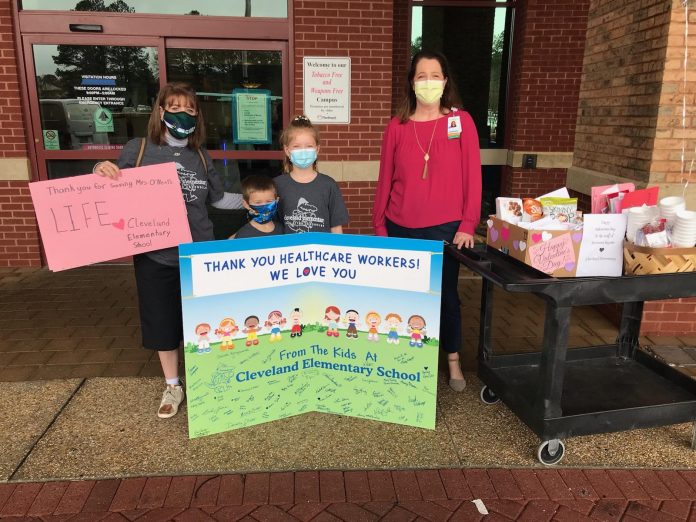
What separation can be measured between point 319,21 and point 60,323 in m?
4.07

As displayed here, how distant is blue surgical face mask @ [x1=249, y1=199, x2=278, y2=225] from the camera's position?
3162 mm

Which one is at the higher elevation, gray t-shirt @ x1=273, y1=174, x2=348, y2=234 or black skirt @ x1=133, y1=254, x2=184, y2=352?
gray t-shirt @ x1=273, y1=174, x2=348, y2=234

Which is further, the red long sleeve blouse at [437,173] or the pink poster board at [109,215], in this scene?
the red long sleeve blouse at [437,173]

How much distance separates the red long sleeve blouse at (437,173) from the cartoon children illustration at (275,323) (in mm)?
953

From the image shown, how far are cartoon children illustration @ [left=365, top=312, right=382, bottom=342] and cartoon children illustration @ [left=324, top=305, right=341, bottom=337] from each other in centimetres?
17

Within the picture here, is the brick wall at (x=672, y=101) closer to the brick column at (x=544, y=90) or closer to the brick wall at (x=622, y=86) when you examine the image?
the brick wall at (x=622, y=86)

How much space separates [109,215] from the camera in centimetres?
298

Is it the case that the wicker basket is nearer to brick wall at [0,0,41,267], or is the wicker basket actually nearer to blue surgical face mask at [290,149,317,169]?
blue surgical face mask at [290,149,317,169]

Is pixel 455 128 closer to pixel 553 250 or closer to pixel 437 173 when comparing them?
pixel 437 173

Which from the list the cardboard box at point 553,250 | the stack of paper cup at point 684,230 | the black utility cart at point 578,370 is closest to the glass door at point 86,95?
the black utility cart at point 578,370

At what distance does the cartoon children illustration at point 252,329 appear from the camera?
305 centimetres

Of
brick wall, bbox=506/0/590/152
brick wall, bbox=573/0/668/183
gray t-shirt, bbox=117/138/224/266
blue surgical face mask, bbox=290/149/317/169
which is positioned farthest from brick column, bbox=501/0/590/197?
gray t-shirt, bbox=117/138/224/266

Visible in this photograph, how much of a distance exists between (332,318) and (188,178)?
1.11 m

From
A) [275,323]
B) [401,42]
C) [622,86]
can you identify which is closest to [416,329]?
[275,323]
